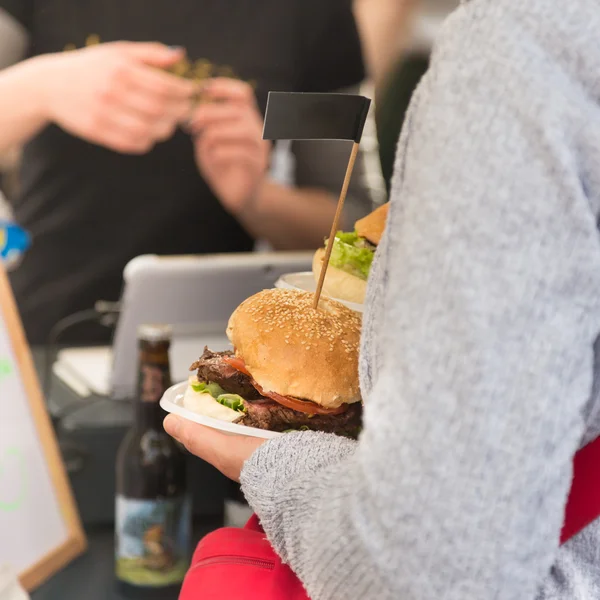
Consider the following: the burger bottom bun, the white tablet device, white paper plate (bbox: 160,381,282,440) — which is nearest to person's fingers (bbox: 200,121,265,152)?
the white tablet device

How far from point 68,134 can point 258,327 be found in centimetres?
96

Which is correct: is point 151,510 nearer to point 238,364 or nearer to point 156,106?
point 238,364

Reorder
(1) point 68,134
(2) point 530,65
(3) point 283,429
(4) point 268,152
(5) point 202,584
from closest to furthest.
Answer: (2) point 530,65 → (5) point 202,584 → (3) point 283,429 → (4) point 268,152 → (1) point 68,134

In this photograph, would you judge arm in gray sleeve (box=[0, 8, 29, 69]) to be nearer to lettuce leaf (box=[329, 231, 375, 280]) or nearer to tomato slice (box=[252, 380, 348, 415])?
lettuce leaf (box=[329, 231, 375, 280])

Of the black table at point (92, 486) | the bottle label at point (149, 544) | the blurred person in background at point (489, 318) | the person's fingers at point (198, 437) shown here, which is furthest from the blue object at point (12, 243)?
the blurred person in background at point (489, 318)

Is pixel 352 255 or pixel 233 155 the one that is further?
pixel 233 155

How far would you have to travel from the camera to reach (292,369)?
3.25 ft

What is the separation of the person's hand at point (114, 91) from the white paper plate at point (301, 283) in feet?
2.19

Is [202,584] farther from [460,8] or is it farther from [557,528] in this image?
[460,8]

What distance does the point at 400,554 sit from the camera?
0.56m

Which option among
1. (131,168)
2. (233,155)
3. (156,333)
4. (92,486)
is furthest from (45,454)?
(233,155)

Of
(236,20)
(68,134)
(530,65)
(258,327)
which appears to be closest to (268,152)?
(236,20)

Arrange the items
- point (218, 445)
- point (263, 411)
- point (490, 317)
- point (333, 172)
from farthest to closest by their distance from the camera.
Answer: point (333, 172) → point (263, 411) → point (218, 445) → point (490, 317)

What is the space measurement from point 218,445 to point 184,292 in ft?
2.83
